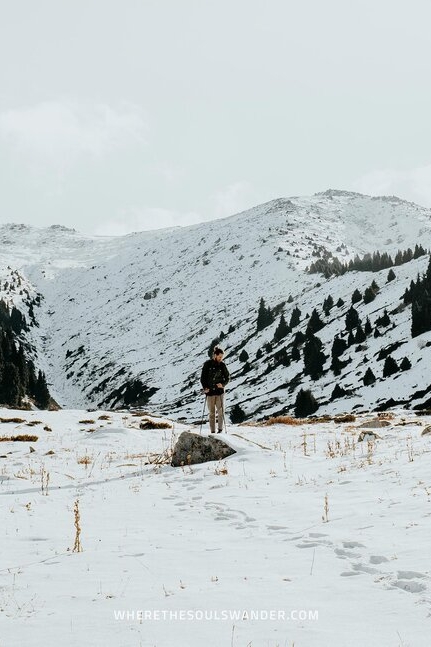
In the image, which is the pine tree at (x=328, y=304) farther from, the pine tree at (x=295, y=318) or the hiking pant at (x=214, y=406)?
the hiking pant at (x=214, y=406)

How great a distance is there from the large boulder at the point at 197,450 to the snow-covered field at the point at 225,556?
83 centimetres

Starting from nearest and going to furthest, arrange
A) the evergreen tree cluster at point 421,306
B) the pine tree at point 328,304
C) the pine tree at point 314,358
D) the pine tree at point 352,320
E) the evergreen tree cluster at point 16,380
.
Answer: the evergreen tree cluster at point 421,306 → the evergreen tree cluster at point 16,380 → the pine tree at point 314,358 → the pine tree at point 352,320 → the pine tree at point 328,304

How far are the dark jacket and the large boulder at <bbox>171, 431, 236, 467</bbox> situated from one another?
192cm

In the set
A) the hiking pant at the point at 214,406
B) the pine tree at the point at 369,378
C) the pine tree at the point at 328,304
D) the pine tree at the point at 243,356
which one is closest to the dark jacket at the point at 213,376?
the hiking pant at the point at 214,406

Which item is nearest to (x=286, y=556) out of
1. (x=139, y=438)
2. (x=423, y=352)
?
(x=139, y=438)

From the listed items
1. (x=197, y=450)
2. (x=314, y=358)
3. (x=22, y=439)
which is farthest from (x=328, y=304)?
(x=197, y=450)

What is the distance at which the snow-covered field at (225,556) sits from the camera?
4.34 meters

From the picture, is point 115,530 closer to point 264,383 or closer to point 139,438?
point 139,438

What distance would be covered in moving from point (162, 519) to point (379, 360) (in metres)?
69.8

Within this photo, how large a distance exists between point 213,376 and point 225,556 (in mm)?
9811

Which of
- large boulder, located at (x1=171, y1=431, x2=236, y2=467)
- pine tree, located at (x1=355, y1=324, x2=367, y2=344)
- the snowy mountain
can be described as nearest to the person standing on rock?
large boulder, located at (x1=171, y1=431, x2=236, y2=467)

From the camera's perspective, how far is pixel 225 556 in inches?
254

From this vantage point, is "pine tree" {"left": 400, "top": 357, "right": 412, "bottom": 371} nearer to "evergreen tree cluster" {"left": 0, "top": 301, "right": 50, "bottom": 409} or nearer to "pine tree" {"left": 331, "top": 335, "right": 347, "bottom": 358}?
"pine tree" {"left": 331, "top": 335, "right": 347, "bottom": 358}

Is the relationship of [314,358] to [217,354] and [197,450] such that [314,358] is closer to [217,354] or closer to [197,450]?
[217,354]
